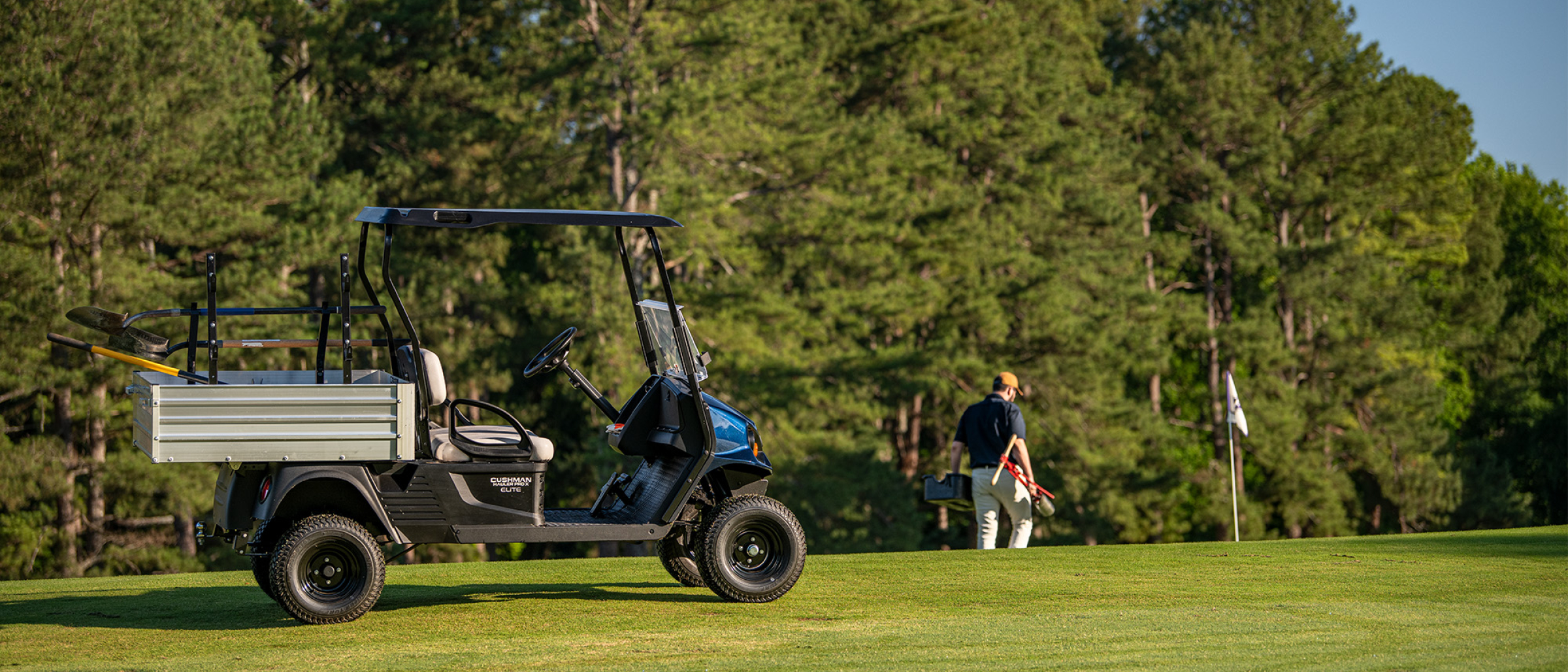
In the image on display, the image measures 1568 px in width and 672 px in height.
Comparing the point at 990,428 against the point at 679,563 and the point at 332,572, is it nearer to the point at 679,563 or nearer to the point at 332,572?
the point at 679,563

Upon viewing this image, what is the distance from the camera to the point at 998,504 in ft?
38.3

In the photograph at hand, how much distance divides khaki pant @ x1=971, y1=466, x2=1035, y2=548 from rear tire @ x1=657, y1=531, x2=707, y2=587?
351 cm

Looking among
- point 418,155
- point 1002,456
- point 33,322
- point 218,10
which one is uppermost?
point 218,10

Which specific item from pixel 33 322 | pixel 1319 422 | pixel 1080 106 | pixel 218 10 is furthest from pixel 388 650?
pixel 1319 422

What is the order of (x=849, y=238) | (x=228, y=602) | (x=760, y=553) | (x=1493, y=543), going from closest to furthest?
(x=760, y=553) → (x=228, y=602) → (x=1493, y=543) → (x=849, y=238)

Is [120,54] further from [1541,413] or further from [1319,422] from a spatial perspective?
[1541,413]

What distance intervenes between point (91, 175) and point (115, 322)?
17513mm

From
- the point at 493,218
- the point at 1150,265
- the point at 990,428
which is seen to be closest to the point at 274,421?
the point at 493,218

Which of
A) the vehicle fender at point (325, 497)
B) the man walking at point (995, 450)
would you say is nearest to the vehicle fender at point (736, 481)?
the vehicle fender at point (325, 497)

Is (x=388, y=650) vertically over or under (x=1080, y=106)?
under

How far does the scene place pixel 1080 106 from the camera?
3809cm

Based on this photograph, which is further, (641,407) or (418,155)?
(418,155)

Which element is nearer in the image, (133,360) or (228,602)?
(133,360)

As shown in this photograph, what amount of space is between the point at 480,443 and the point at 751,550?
1.57 m
